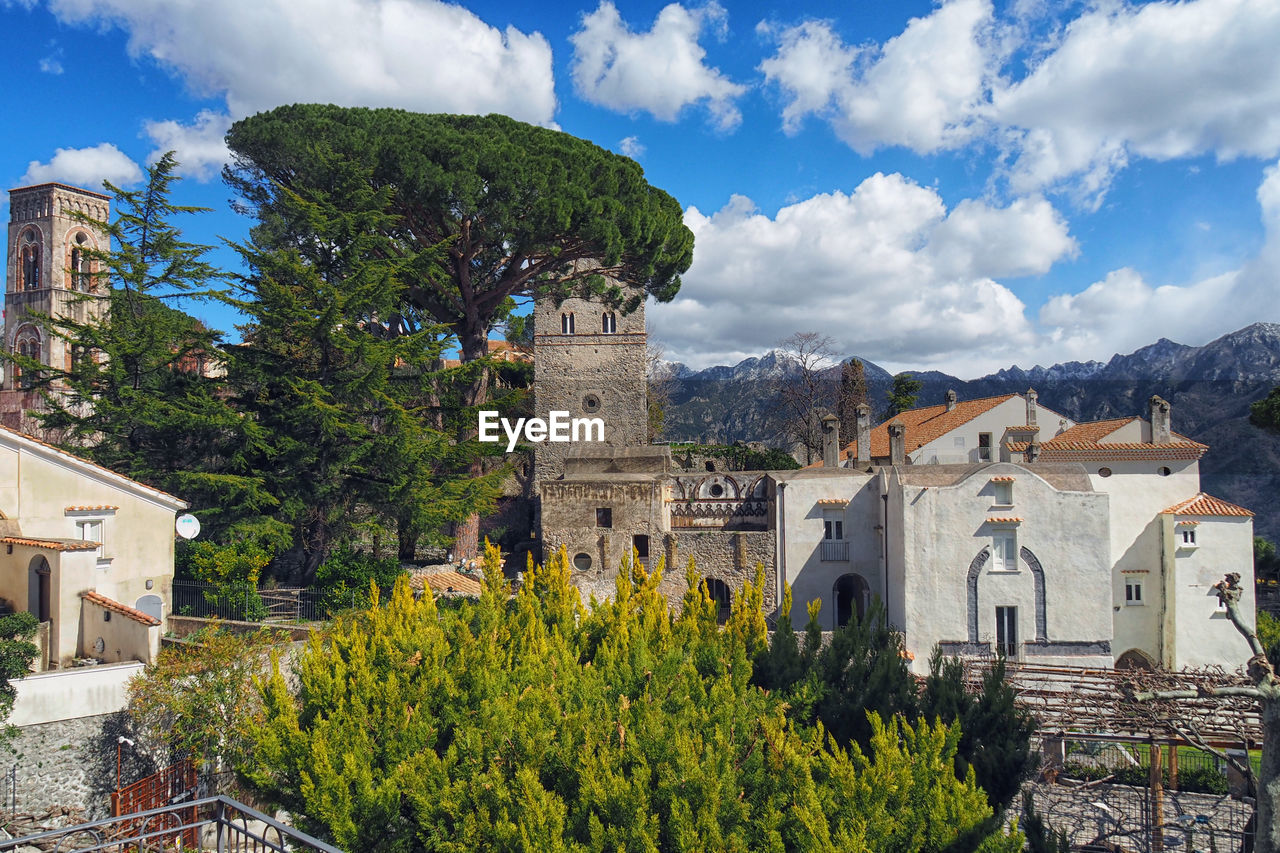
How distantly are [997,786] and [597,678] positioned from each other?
5.82 metres

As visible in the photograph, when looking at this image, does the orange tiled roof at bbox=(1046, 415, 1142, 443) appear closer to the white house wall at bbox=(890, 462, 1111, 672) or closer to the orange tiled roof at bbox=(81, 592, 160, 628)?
the white house wall at bbox=(890, 462, 1111, 672)

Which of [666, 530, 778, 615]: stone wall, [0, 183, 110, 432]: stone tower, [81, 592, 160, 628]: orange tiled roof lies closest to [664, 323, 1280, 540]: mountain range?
[666, 530, 778, 615]: stone wall

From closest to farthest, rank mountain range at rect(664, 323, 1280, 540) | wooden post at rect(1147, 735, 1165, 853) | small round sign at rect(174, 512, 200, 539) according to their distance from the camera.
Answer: wooden post at rect(1147, 735, 1165, 853) → small round sign at rect(174, 512, 200, 539) → mountain range at rect(664, 323, 1280, 540)

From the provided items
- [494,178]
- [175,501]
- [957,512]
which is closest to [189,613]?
[175,501]

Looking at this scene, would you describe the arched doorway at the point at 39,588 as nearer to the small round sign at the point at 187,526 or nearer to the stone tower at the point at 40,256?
the small round sign at the point at 187,526

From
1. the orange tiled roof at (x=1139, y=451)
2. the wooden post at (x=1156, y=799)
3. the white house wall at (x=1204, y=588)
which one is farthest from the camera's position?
the orange tiled roof at (x=1139, y=451)

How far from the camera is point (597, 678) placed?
11.9 meters

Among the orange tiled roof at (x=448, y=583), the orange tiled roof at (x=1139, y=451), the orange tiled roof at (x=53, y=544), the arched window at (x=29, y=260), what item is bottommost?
the orange tiled roof at (x=448, y=583)

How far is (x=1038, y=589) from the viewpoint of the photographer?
21.5 metres

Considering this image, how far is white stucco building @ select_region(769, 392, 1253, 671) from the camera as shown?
21438 mm

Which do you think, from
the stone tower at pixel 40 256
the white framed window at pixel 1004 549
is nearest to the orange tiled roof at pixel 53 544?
the white framed window at pixel 1004 549

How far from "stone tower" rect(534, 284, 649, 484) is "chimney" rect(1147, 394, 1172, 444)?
781 inches

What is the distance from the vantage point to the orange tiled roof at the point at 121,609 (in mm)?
16016

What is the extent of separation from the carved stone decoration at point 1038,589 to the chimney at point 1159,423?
7.34 metres
